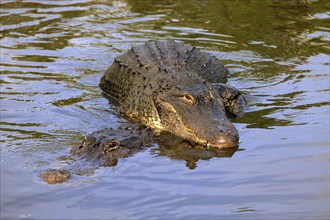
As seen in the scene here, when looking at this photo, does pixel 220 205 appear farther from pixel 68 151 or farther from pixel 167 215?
pixel 68 151

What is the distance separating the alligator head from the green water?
30cm

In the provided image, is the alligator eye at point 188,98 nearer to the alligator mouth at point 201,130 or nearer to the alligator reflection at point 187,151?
the alligator mouth at point 201,130

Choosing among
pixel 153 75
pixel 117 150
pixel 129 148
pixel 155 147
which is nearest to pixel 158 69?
pixel 153 75

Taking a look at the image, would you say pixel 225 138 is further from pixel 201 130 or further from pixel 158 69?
pixel 158 69

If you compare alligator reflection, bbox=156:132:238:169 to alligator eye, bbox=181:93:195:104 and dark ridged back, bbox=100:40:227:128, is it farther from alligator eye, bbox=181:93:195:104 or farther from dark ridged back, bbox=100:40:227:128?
dark ridged back, bbox=100:40:227:128

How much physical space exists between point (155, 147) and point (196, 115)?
791 millimetres

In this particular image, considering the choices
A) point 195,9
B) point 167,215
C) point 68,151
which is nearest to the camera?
point 167,215

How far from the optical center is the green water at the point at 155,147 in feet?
21.1

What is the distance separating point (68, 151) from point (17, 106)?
6.42ft

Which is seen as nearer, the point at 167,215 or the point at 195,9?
the point at 167,215

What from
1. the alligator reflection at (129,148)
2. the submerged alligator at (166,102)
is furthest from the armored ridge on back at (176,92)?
the alligator reflection at (129,148)

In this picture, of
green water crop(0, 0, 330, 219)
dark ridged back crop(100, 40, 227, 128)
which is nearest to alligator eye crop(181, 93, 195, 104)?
dark ridged back crop(100, 40, 227, 128)

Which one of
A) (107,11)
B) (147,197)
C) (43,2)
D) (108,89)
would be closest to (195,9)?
(107,11)

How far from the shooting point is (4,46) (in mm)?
12359
